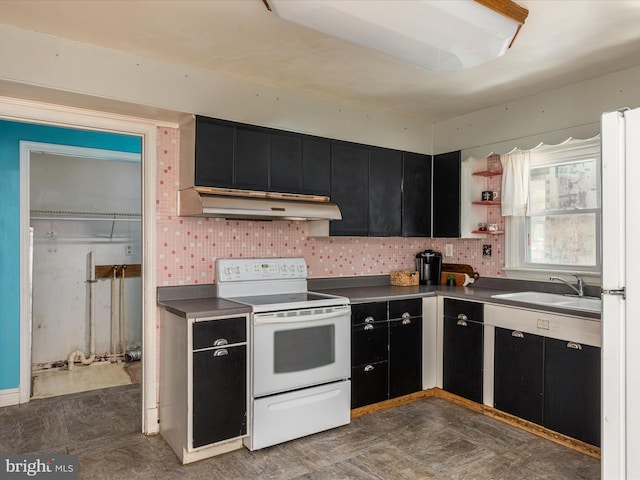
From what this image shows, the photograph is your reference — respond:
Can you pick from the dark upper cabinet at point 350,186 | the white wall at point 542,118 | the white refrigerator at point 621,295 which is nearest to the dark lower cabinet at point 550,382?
the white refrigerator at point 621,295

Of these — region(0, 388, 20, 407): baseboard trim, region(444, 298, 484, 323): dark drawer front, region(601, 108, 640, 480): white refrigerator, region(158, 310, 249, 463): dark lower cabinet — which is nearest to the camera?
region(601, 108, 640, 480): white refrigerator

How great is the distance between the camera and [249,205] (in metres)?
2.91

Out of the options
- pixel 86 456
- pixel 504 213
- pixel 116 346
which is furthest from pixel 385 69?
pixel 116 346

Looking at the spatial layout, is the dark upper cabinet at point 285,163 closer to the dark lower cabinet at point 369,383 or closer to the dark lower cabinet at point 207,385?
the dark lower cabinet at point 207,385

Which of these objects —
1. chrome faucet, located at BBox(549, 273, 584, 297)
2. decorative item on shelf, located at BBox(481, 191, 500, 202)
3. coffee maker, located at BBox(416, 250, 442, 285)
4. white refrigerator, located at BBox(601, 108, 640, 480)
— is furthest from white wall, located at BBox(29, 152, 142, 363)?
white refrigerator, located at BBox(601, 108, 640, 480)

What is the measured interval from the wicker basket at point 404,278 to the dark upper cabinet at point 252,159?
1588 millimetres

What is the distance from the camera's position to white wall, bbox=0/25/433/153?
2422 millimetres

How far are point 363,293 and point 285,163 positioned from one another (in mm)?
1154

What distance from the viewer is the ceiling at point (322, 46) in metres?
2.20

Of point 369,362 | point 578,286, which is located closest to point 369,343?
point 369,362

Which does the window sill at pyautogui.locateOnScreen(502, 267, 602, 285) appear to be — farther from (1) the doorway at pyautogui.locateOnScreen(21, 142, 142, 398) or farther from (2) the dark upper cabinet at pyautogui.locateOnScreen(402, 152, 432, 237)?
(1) the doorway at pyautogui.locateOnScreen(21, 142, 142, 398)

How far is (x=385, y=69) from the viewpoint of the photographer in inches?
116

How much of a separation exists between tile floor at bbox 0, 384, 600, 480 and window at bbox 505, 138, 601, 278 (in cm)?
131

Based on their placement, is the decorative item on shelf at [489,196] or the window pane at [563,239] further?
the decorative item on shelf at [489,196]
